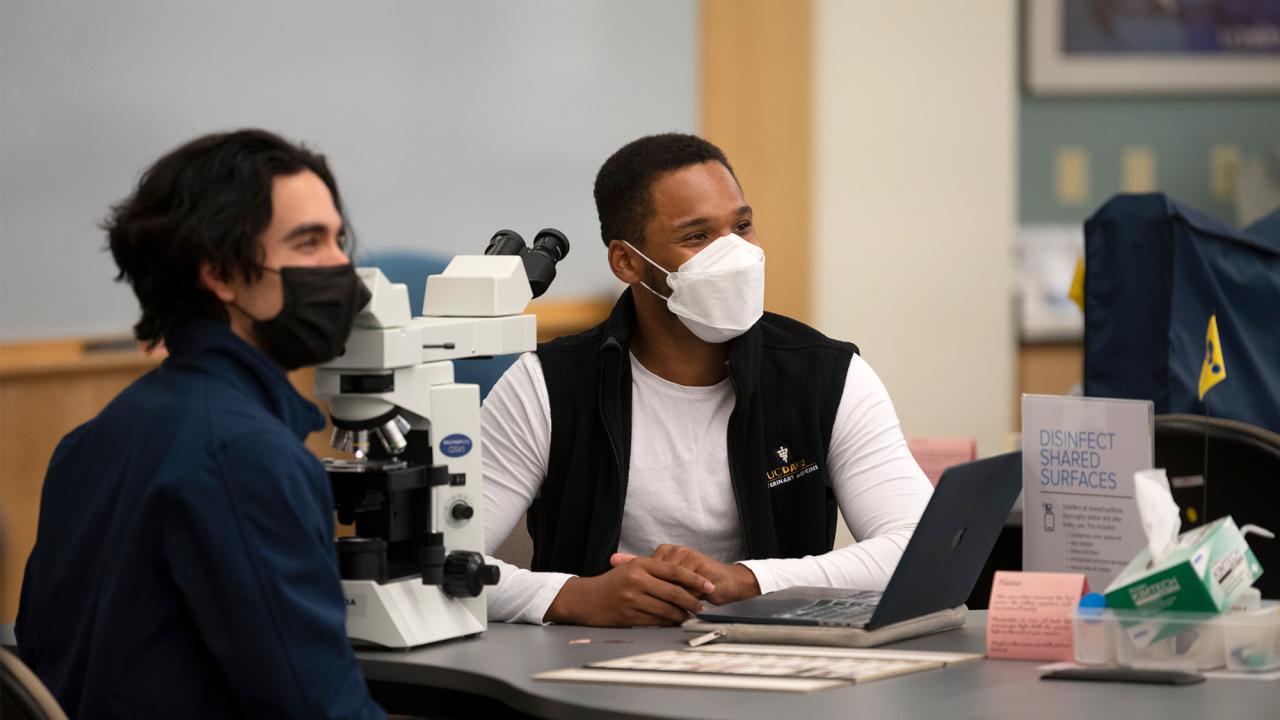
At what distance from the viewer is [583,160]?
471cm

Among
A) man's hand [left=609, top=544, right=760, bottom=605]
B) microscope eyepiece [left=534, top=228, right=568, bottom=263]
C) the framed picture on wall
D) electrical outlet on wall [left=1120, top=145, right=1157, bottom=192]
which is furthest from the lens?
electrical outlet on wall [left=1120, top=145, right=1157, bottom=192]

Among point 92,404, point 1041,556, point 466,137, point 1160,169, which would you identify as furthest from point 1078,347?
point 1041,556

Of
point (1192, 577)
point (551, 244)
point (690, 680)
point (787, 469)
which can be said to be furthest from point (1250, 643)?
point (551, 244)

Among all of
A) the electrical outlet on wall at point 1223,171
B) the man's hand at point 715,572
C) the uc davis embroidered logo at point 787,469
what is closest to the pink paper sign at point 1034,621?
the man's hand at point 715,572

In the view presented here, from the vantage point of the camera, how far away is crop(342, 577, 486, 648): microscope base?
1.86 m

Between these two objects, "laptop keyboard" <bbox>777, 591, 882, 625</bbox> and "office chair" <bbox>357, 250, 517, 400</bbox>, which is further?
"office chair" <bbox>357, 250, 517, 400</bbox>

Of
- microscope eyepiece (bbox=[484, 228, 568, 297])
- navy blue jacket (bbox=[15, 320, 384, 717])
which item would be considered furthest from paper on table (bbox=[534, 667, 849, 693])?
microscope eyepiece (bbox=[484, 228, 568, 297])

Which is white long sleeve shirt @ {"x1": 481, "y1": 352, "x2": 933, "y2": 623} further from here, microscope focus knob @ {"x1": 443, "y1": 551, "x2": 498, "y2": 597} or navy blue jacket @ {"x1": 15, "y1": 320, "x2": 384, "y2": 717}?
navy blue jacket @ {"x1": 15, "y1": 320, "x2": 384, "y2": 717}

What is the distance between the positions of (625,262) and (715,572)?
0.66m

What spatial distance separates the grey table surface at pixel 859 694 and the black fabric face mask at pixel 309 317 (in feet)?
1.17

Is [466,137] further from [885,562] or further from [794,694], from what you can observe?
[794,694]

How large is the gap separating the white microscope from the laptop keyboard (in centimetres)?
37

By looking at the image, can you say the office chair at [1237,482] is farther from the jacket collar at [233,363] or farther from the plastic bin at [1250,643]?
the jacket collar at [233,363]

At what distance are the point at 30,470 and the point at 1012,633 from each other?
2.23 metres
